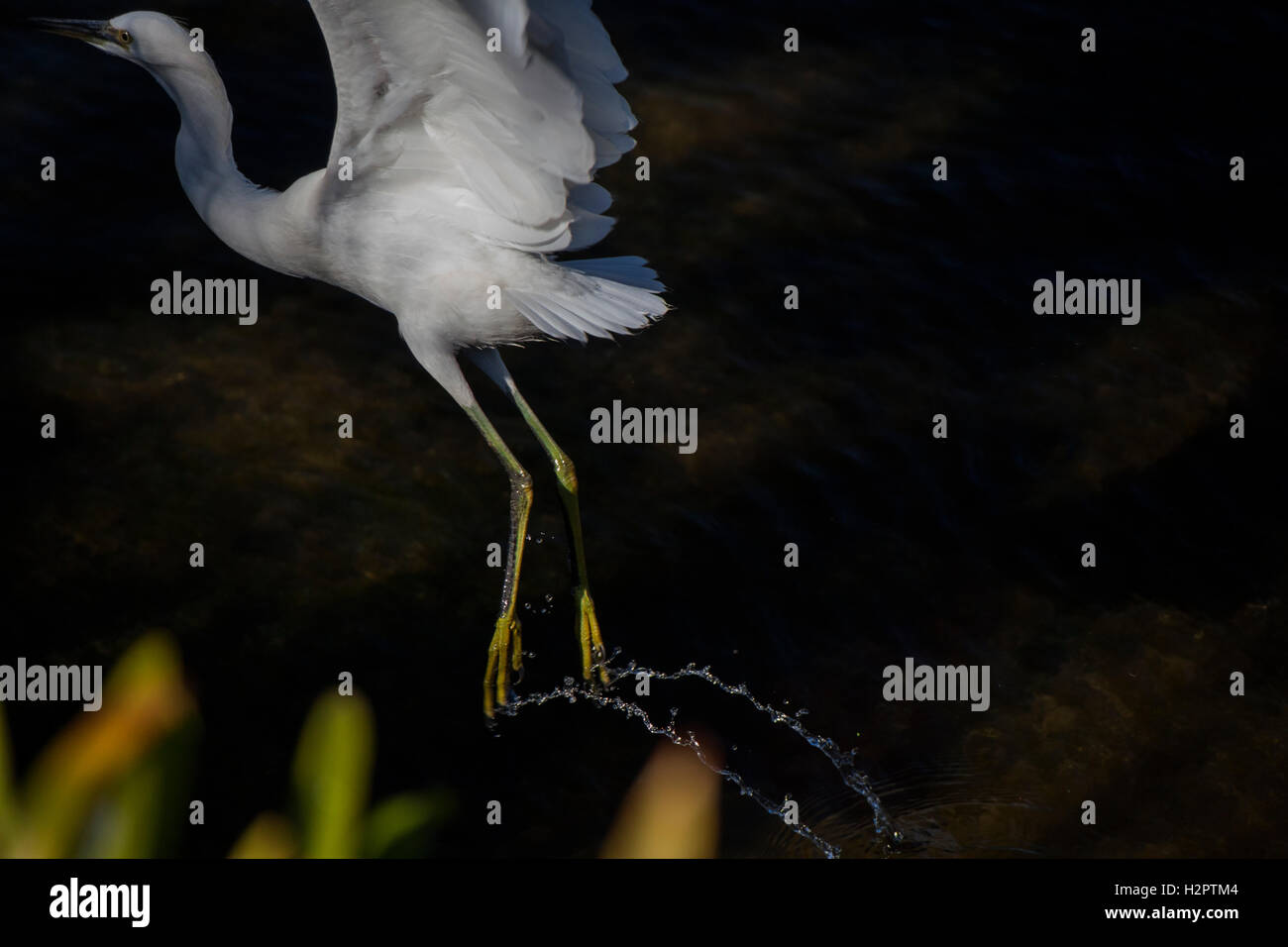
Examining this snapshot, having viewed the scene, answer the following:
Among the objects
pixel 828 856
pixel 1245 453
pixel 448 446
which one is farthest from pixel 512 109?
pixel 1245 453

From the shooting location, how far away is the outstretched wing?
3.69 metres

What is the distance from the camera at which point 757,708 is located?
15.7 feet

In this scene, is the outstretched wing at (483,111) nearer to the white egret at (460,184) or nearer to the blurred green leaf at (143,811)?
the white egret at (460,184)

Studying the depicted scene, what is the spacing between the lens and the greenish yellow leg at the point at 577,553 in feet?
15.9

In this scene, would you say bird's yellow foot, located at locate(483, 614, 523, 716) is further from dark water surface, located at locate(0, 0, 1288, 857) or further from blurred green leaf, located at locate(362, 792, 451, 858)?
blurred green leaf, located at locate(362, 792, 451, 858)

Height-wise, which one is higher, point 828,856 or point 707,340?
point 707,340

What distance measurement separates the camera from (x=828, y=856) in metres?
4.37

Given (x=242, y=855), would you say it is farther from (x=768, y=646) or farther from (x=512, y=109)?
(x=768, y=646)

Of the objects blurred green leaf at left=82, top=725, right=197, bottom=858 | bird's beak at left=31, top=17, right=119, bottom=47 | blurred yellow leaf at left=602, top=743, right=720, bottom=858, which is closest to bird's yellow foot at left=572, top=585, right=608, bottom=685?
blurred yellow leaf at left=602, top=743, right=720, bottom=858

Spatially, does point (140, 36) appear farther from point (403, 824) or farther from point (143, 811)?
point (143, 811)

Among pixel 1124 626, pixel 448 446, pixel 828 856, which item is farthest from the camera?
pixel 448 446

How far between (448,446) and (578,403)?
579mm

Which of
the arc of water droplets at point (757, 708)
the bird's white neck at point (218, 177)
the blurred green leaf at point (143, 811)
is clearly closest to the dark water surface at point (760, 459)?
the arc of water droplets at point (757, 708)

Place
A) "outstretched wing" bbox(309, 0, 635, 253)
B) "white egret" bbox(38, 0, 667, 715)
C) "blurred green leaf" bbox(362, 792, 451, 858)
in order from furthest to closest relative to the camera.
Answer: "white egret" bbox(38, 0, 667, 715)
"outstretched wing" bbox(309, 0, 635, 253)
"blurred green leaf" bbox(362, 792, 451, 858)
